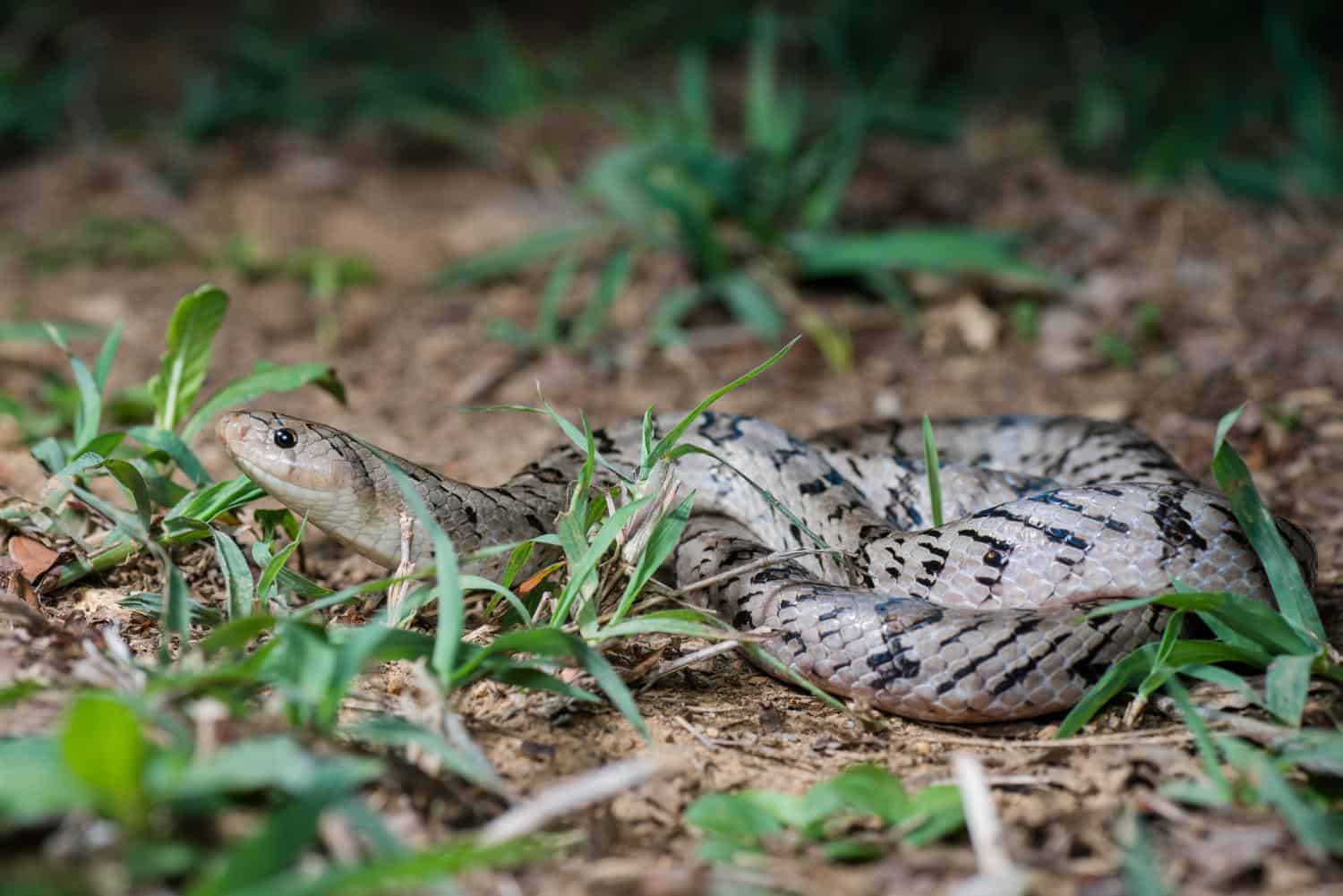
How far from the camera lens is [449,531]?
158 inches

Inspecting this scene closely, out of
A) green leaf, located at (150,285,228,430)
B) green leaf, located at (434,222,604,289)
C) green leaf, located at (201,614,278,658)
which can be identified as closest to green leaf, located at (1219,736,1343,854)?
green leaf, located at (201,614,278,658)

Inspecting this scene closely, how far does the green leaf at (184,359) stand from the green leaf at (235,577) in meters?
0.87

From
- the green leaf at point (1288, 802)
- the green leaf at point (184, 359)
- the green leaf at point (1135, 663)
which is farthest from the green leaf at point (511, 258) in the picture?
the green leaf at point (1288, 802)

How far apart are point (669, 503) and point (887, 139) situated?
247 inches

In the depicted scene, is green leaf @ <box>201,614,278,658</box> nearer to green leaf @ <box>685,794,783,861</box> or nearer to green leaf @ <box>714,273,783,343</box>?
green leaf @ <box>685,794,783,861</box>

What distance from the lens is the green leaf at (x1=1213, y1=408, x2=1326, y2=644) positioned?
11.2 ft

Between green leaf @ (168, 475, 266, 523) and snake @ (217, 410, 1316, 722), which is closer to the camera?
snake @ (217, 410, 1316, 722)

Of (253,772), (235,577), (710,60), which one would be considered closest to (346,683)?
(253,772)

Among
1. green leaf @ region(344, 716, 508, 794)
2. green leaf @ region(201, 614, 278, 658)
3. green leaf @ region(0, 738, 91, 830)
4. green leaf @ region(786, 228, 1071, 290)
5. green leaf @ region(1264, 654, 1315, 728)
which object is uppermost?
green leaf @ region(786, 228, 1071, 290)

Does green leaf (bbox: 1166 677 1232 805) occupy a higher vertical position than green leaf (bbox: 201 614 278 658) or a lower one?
lower

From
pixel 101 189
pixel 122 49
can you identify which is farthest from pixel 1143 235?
pixel 122 49

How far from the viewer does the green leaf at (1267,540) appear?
→ 3.41m

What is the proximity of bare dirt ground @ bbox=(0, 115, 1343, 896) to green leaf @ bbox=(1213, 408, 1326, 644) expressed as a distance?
398mm

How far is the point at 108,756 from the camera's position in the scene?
2043mm
